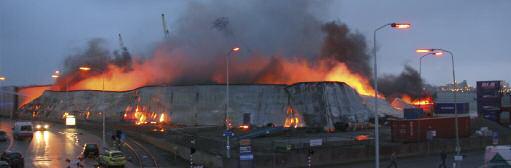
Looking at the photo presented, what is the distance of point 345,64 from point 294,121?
34481 mm

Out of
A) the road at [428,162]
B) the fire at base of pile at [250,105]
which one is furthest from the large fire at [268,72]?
the road at [428,162]

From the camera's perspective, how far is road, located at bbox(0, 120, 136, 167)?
4776cm

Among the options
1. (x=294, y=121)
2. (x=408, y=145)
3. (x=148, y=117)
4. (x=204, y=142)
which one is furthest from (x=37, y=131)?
(x=408, y=145)

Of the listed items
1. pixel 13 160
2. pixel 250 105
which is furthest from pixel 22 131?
pixel 250 105

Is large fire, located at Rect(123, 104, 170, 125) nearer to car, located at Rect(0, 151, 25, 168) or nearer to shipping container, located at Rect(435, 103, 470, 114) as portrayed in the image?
shipping container, located at Rect(435, 103, 470, 114)

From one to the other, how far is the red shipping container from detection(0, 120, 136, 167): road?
24879 millimetres

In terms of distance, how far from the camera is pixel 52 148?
58438 mm

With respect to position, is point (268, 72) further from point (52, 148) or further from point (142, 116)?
point (52, 148)

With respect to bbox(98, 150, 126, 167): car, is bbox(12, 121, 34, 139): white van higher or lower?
higher

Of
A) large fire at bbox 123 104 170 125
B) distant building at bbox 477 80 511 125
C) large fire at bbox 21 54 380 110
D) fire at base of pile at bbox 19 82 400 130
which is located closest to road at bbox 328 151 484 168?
fire at base of pile at bbox 19 82 400 130

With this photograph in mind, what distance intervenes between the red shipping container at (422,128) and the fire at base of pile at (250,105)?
63.2ft

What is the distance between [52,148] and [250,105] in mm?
36989

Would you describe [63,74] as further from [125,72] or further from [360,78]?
[360,78]

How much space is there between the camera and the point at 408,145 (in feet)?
171
